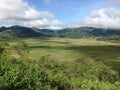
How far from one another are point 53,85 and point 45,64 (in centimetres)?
5998

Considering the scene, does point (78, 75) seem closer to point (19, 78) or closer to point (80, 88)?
point (80, 88)

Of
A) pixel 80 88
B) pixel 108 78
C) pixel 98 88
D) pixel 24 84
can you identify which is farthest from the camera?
pixel 108 78

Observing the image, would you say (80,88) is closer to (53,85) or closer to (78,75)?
(53,85)

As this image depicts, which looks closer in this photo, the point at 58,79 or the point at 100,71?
the point at 58,79

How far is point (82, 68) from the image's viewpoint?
146 metres

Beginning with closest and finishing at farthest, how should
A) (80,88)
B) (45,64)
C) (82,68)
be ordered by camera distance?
(80,88)
(82,68)
(45,64)

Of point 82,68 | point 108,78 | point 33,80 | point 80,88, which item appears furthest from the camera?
point 82,68

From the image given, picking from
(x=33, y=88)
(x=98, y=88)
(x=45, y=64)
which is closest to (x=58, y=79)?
(x=98, y=88)

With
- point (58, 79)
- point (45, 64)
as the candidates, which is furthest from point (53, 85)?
point (45, 64)

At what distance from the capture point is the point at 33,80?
74.9 m

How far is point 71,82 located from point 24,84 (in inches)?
2056

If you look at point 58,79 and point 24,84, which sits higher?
point 24,84

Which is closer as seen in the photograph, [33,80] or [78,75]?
[33,80]

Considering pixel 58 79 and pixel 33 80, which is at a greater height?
pixel 33 80
